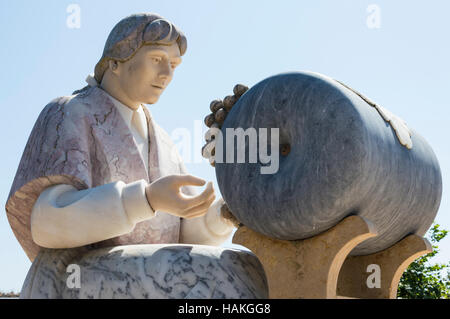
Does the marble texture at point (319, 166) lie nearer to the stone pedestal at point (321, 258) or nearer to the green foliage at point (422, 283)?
the stone pedestal at point (321, 258)

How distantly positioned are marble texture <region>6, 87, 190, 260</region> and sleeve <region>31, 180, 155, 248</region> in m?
0.20

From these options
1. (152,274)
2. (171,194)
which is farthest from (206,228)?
(152,274)

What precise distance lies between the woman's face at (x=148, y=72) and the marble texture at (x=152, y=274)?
1.17m

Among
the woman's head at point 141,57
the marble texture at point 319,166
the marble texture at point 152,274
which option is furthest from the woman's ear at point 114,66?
the marble texture at point 152,274

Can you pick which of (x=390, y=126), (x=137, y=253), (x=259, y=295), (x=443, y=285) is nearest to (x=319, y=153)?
(x=390, y=126)

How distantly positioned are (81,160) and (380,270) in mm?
1999

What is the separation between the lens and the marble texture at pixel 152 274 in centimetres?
371

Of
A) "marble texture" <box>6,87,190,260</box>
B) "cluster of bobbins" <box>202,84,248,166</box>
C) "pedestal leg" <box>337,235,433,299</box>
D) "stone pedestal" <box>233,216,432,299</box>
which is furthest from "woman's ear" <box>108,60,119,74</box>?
"pedestal leg" <box>337,235,433,299</box>

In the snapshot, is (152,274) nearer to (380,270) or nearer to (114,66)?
(380,270)

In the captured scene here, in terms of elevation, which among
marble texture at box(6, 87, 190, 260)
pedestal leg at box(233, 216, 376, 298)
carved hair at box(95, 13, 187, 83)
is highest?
carved hair at box(95, 13, 187, 83)

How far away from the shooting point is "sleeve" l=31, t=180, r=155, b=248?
3.88m

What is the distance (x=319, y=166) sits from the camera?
3.35m

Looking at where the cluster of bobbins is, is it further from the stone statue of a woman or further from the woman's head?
the woman's head

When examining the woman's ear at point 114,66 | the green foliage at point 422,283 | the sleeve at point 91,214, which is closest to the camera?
the sleeve at point 91,214
